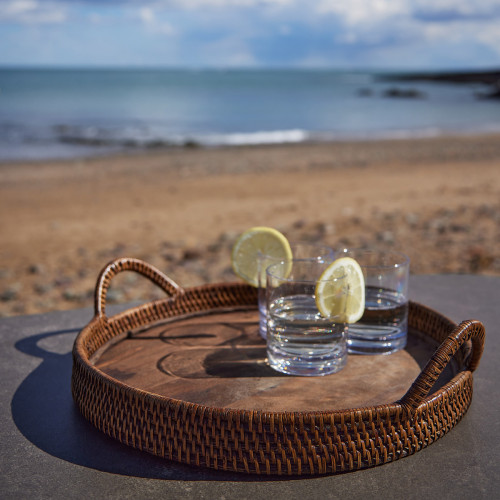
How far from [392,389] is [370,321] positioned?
20cm

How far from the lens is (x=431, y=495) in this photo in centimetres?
83

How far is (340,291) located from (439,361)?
0.23 m

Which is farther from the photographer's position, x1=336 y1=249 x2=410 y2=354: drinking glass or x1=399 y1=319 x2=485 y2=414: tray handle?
x1=336 y1=249 x2=410 y2=354: drinking glass

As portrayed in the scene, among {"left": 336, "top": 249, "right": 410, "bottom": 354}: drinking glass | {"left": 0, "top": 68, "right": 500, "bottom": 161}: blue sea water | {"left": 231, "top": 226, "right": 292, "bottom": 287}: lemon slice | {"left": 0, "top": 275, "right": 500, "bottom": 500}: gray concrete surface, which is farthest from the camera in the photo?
{"left": 0, "top": 68, "right": 500, "bottom": 161}: blue sea water

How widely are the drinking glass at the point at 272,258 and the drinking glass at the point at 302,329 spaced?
122 millimetres

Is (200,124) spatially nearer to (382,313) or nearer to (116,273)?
(116,273)

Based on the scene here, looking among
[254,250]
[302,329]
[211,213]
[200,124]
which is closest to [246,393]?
[302,329]

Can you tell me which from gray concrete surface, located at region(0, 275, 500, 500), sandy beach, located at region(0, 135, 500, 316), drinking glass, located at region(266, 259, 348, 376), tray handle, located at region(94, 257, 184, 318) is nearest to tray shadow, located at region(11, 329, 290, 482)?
gray concrete surface, located at region(0, 275, 500, 500)

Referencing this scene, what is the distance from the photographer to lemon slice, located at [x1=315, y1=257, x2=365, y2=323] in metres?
1.08

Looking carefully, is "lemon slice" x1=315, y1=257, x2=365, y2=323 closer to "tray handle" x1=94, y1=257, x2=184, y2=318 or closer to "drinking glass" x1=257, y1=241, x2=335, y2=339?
"drinking glass" x1=257, y1=241, x2=335, y2=339

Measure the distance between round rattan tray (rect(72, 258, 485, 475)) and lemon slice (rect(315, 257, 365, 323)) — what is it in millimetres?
121

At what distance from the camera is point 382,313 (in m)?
1.25

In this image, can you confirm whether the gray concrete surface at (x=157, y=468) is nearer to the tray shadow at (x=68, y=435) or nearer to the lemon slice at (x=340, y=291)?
the tray shadow at (x=68, y=435)

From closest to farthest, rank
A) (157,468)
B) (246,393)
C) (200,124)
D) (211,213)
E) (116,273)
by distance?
(157,468) < (246,393) < (116,273) < (211,213) < (200,124)
